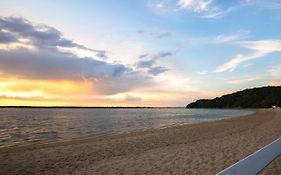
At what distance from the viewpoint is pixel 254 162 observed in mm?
3928

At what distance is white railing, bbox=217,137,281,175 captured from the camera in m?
3.16

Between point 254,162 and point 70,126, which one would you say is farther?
point 70,126

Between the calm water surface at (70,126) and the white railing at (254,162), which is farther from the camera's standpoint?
the calm water surface at (70,126)

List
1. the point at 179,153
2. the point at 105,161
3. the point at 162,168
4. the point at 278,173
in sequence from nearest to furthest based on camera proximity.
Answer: the point at 278,173 → the point at 162,168 → the point at 105,161 → the point at 179,153

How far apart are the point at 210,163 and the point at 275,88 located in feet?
660

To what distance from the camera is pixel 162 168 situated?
995 centimetres

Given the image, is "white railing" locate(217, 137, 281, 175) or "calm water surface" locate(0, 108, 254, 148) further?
"calm water surface" locate(0, 108, 254, 148)

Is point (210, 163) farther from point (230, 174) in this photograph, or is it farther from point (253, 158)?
point (230, 174)

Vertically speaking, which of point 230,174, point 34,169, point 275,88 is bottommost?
point 34,169

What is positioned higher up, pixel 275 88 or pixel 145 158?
pixel 275 88

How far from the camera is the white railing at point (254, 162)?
3158 mm

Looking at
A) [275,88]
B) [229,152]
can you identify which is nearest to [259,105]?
[275,88]

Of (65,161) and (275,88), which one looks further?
(275,88)

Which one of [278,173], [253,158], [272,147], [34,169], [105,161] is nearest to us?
[253,158]
